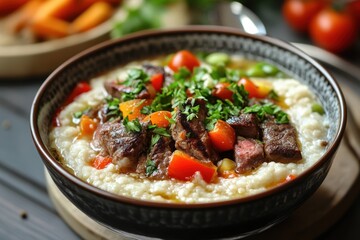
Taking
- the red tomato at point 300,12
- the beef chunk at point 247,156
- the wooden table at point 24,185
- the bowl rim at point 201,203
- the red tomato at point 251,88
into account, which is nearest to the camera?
the bowl rim at point 201,203

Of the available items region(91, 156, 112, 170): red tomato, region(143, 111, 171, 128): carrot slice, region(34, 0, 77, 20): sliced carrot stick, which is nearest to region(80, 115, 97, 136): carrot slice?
region(91, 156, 112, 170): red tomato

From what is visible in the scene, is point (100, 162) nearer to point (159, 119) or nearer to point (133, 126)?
point (133, 126)

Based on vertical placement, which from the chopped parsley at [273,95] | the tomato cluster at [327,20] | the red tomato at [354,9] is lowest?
the chopped parsley at [273,95]

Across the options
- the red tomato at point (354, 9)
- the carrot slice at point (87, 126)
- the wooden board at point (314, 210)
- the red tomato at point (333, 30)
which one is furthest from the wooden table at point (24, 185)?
the red tomato at point (354, 9)

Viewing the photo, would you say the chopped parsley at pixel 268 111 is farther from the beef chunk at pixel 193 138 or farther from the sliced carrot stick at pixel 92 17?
the sliced carrot stick at pixel 92 17

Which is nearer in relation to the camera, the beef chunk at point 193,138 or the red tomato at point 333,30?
the beef chunk at point 193,138

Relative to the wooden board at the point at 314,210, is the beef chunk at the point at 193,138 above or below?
above
